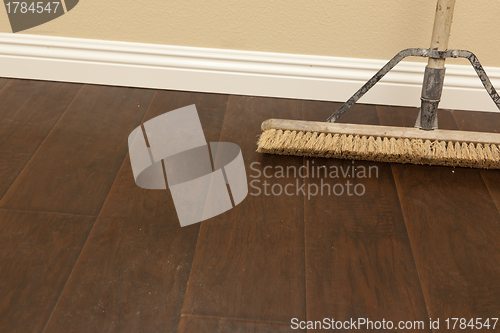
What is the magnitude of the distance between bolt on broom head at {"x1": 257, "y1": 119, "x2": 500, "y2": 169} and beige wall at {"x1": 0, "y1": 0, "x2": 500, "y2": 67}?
0.32 meters

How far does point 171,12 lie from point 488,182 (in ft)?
3.21

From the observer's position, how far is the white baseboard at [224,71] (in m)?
1.28

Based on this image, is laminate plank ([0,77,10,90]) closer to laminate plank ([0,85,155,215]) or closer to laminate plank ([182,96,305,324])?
laminate plank ([0,85,155,215])

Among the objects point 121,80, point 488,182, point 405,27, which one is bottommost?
point 488,182

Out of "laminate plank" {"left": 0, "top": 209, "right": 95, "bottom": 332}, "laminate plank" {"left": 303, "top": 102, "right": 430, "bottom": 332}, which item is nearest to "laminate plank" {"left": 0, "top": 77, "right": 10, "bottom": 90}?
"laminate plank" {"left": 0, "top": 209, "right": 95, "bottom": 332}

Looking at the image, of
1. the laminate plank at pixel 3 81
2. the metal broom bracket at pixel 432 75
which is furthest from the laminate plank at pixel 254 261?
the laminate plank at pixel 3 81

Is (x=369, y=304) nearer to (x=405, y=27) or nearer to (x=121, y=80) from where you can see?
(x=405, y=27)

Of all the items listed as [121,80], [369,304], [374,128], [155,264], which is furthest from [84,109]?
[369,304]

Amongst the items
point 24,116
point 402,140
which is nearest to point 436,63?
point 402,140

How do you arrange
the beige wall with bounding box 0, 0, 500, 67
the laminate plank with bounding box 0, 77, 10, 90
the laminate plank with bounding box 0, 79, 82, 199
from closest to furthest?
1. the laminate plank with bounding box 0, 79, 82, 199
2. the beige wall with bounding box 0, 0, 500, 67
3. the laminate plank with bounding box 0, 77, 10, 90

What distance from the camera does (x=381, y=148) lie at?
3.42 ft

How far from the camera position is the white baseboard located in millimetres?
1282

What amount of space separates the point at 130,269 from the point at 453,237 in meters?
0.64

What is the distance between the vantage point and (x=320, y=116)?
4.17ft
